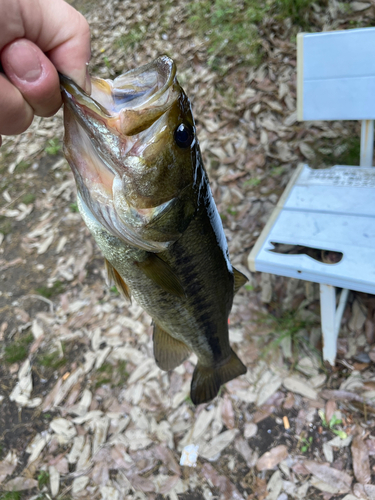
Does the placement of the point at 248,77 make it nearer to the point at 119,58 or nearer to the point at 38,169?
the point at 119,58

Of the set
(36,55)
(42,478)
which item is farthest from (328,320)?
(42,478)

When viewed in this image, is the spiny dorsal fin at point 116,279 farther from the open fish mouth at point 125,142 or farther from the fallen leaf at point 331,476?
the fallen leaf at point 331,476

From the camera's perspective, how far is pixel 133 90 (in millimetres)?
1049

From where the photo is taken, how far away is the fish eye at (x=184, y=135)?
1.08 m

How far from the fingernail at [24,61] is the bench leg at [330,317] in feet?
6.91

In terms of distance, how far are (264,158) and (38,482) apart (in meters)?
3.82

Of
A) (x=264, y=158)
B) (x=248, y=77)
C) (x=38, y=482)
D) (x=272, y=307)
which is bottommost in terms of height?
(x=38, y=482)

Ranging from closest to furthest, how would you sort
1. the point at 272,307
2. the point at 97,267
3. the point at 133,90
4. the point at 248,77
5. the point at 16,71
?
the point at 16,71, the point at 133,90, the point at 272,307, the point at 97,267, the point at 248,77

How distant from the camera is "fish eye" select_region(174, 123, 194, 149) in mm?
1085

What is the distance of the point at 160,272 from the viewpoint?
1298 mm

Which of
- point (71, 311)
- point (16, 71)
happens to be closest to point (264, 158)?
point (71, 311)

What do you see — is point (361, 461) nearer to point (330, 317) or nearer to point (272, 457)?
point (272, 457)

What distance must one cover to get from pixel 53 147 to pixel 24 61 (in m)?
5.27

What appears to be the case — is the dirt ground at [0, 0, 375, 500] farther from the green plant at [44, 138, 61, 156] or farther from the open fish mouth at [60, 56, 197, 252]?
the open fish mouth at [60, 56, 197, 252]
